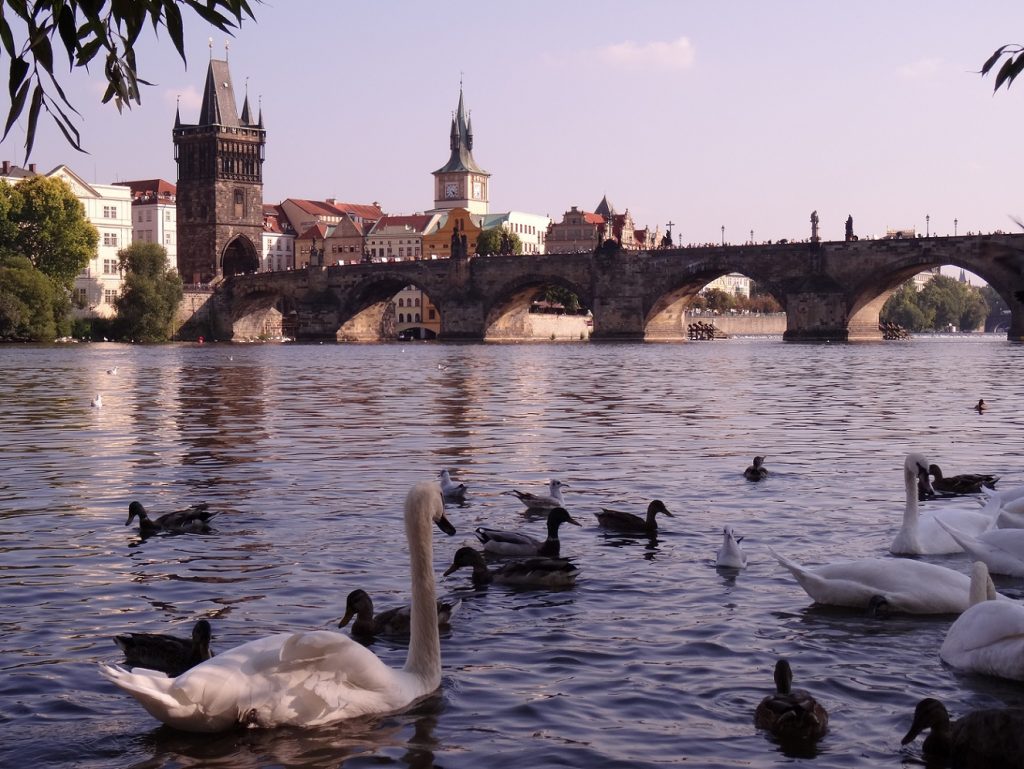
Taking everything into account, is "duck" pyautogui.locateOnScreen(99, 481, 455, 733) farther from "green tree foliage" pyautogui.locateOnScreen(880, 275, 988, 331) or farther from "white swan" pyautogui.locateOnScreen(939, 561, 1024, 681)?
"green tree foliage" pyautogui.locateOnScreen(880, 275, 988, 331)

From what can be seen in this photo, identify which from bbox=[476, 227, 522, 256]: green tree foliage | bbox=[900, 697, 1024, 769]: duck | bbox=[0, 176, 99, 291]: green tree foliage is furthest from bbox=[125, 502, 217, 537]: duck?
bbox=[476, 227, 522, 256]: green tree foliage

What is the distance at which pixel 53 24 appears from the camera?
4301mm

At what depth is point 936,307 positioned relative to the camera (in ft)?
587

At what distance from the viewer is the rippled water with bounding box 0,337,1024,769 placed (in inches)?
212

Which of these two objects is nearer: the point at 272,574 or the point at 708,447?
the point at 272,574

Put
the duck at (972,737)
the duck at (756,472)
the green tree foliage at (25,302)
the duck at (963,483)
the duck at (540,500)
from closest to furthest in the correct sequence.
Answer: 1. the duck at (972,737)
2. the duck at (540,500)
3. the duck at (963,483)
4. the duck at (756,472)
5. the green tree foliage at (25,302)

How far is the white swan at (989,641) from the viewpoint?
19.6ft

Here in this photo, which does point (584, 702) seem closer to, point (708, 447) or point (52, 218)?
point (708, 447)

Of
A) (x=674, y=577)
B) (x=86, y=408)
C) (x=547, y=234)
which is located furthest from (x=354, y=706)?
(x=547, y=234)

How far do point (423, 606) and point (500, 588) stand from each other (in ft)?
9.39

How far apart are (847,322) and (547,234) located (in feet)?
255

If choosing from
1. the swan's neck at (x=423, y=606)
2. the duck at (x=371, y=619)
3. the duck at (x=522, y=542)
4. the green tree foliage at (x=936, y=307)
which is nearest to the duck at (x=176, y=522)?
the duck at (x=522, y=542)

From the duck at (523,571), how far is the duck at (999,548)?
7.70 feet

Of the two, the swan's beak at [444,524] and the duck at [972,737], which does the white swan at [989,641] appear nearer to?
the duck at [972,737]
